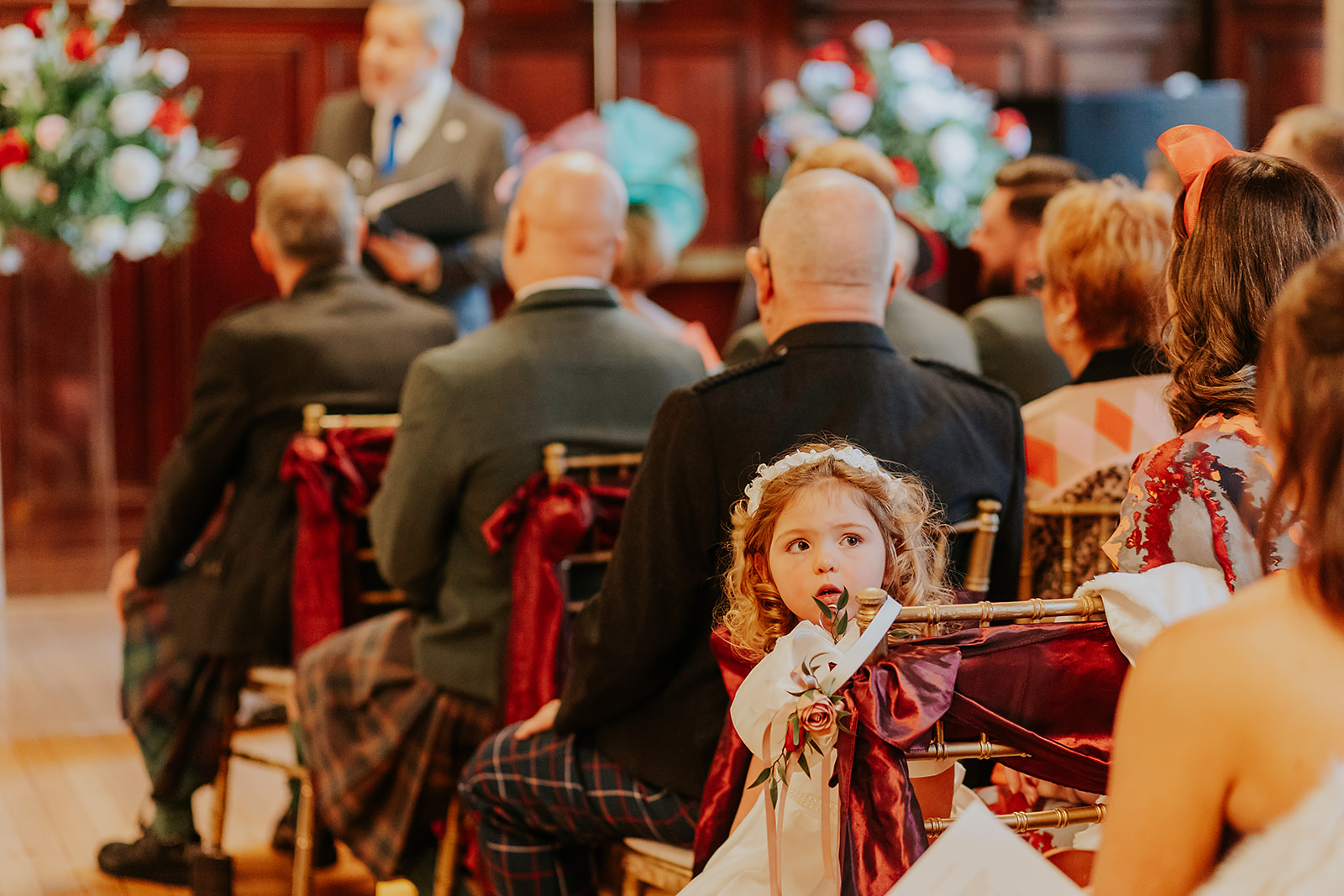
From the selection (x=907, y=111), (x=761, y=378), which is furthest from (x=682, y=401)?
(x=907, y=111)

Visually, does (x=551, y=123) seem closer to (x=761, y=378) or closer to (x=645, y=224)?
(x=645, y=224)

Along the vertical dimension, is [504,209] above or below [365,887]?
above

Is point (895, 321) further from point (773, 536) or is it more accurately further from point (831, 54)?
point (831, 54)

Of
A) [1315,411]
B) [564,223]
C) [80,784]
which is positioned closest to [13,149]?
[80,784]

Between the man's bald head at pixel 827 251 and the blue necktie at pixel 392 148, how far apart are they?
2600 mm

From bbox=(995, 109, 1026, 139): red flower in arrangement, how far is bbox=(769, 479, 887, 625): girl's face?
13.5 feet

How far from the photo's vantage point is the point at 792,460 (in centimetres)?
162

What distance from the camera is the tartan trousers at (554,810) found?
1905 mm

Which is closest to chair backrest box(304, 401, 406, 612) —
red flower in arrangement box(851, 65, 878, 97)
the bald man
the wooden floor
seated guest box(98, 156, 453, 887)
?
seated guest box(98, 156, 453, 887)

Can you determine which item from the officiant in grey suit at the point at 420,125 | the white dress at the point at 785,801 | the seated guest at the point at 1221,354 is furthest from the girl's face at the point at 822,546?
the officiant in grey suit at the point at 420,125

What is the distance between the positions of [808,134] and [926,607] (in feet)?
14.5

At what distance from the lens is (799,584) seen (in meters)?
1.58

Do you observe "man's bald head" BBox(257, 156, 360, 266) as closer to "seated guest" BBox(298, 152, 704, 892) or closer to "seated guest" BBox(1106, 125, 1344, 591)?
"seated guest" BBox(298, 152, 704, 892)

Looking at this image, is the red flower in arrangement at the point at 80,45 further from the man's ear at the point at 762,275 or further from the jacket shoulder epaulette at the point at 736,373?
the jacket shoulder epaulette at the point at 736,373
